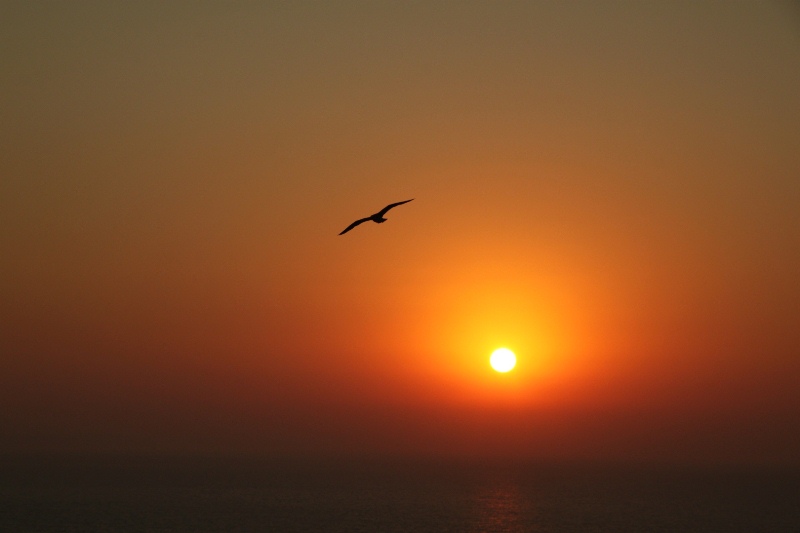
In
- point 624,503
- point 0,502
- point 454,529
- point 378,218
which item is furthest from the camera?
point 624,503

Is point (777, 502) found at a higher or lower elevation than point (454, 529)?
higher

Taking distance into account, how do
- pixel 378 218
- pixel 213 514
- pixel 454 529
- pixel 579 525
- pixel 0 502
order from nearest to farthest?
pixel 378 218 → pixel 454 529 → pixel 579 525 → pixel 213 514 → pixel 0 502

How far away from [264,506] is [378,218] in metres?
142

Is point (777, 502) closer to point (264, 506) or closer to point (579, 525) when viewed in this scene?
point (579, 525)

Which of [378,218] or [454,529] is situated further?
[454,529]

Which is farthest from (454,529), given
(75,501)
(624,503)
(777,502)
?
(777,502)

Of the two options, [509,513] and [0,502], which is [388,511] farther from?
[0,502]

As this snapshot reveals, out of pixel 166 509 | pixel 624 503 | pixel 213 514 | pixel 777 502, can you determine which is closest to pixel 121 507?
pixel 166 509

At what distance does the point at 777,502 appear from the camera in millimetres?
199625

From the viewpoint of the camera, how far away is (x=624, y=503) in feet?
624

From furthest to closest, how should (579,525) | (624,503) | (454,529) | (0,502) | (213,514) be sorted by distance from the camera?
(624,503), (0,502), (213,514), (579,525), (454,529)

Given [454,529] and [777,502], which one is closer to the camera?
[454,529]

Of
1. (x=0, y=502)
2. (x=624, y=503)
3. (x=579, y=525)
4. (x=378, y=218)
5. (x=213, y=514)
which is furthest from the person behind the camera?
(x=624, y=503)

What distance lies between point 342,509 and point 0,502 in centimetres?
6471
